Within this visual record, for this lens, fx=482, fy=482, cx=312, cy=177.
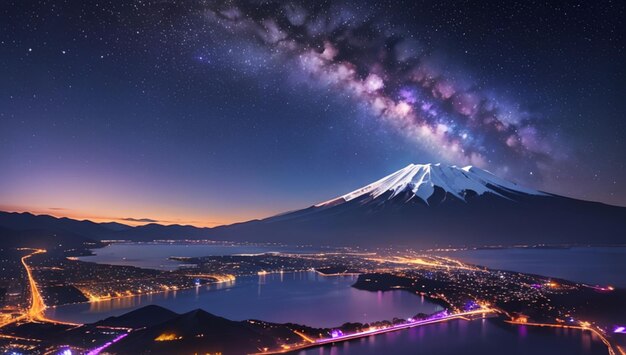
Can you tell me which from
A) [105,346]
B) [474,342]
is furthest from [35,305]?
[474,342]

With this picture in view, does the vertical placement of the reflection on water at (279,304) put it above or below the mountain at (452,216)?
below

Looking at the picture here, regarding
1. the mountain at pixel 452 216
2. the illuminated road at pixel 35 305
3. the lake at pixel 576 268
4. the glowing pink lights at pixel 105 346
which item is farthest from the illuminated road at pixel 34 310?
the mountain at pixel 452 216

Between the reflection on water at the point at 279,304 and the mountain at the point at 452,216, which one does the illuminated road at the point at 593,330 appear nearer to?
the reflection on water at the point at 279,304

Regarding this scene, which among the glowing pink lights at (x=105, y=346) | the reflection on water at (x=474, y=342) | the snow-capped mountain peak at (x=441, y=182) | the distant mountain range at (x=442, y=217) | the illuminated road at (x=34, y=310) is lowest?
the reflection on water at (x=474, y=342)

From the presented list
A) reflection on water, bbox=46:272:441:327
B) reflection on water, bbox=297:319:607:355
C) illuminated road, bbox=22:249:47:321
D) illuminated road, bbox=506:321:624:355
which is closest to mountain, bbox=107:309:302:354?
reflection on water, bbox=297:319:607:355

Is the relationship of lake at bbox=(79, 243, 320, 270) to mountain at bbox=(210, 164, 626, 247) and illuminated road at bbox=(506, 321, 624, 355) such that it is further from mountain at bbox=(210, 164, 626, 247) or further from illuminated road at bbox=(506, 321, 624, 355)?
illuminated road at bbox=(506, 321, 624, 355)

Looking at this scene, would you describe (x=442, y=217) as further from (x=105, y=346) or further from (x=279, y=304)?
(x=105, y=346)

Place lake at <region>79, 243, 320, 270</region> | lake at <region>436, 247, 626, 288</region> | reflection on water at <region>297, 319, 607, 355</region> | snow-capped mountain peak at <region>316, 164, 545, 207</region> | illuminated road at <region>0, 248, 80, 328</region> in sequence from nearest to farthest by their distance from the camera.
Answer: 1. reflection on water at <region>297, 319, 607, 355</region>
2. illuminated road at <region>0, 248, 80, 328</region>
3. lake at <region>436, 247, 626, 288</region>
4. lake at <region>79, 243, 320, 270</region>
5. snow-capped mountain peak at <region>316, 164, 545, 207</region>
